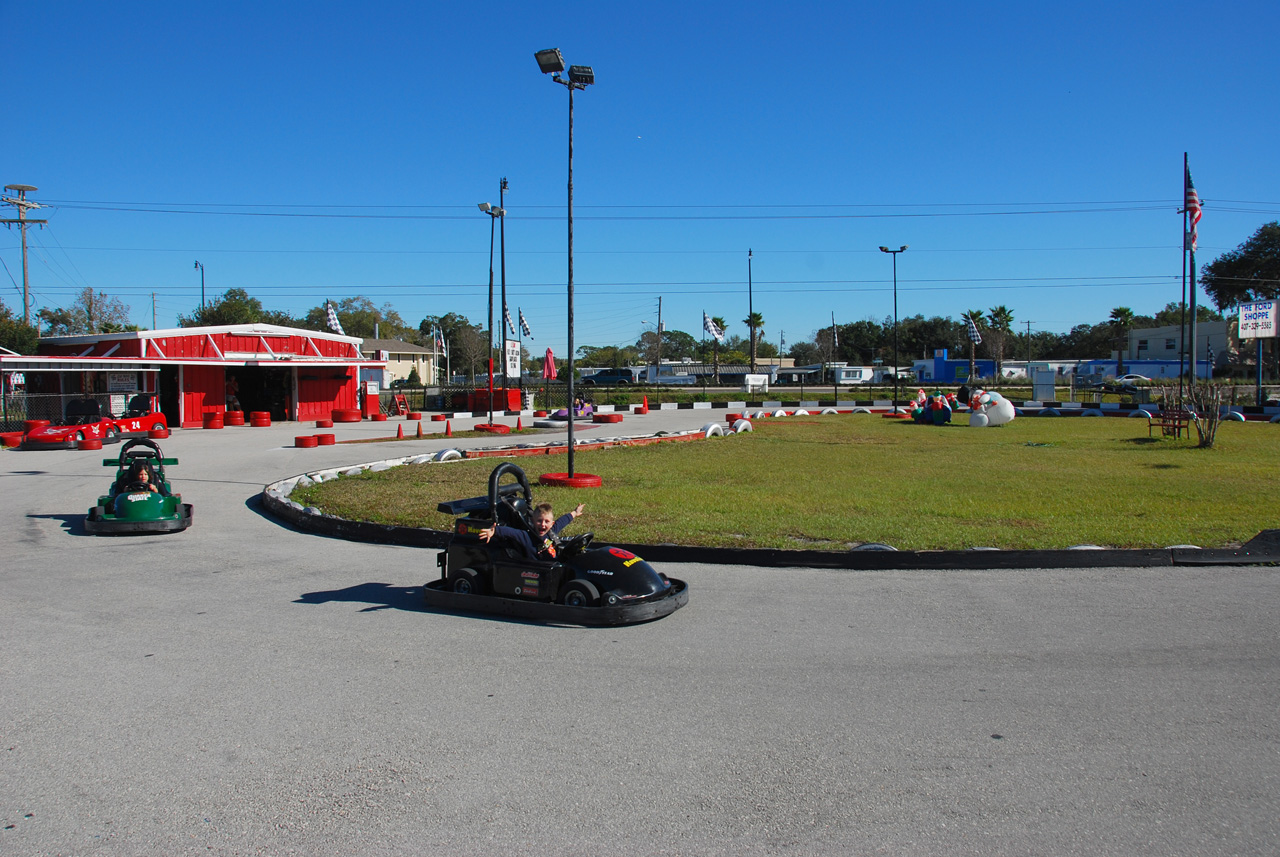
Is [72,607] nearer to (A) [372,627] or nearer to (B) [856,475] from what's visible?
(A) [372,627]

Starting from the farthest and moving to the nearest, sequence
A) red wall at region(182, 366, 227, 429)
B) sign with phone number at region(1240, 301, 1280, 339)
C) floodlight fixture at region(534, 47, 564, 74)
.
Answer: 1. sign with phone number at region(1240, 301, 1280, 339)
2. red wall at region(182, 366, 227, 429)
3. floodlight fixture at region(534, 47, 564, 74)

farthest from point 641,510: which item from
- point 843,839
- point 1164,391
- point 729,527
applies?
point 1164,391

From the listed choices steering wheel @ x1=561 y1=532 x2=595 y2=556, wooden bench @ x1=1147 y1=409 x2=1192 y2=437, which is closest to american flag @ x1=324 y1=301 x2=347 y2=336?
wooden bench @ x1=1147 y1=409 x2=1192 y2=437

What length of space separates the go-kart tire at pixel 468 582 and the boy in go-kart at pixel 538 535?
13.3 inches

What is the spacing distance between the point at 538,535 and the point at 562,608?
2.35 ft

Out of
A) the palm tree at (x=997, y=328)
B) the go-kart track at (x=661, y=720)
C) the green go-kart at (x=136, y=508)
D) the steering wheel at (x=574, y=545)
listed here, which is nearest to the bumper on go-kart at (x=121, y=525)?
the green go-kart at (x=136, y=508)

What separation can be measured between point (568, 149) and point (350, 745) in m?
11.0

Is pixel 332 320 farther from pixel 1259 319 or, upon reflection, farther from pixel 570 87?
pixel 1259 319

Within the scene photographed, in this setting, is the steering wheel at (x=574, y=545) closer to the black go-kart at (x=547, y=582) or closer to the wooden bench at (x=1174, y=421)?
the black go-kart at (x=547, y=582)

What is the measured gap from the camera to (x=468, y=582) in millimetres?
6594

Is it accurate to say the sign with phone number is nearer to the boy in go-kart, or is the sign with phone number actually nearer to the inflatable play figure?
the inflatable play figure

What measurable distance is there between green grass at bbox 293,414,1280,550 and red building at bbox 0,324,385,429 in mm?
17577

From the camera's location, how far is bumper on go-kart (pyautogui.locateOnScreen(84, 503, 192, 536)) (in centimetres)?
989

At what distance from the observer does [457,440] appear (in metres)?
24.0
